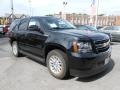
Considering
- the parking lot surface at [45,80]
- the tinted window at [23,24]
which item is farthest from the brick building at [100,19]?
the parking lot surface at [45,80]

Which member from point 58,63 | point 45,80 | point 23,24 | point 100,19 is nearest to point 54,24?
point 58,63

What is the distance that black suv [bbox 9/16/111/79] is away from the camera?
447cm

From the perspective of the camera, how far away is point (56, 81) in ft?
16.1

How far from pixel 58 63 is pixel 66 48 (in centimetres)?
61

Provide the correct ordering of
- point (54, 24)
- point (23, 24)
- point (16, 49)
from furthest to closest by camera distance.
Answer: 1. point (16, 49)
2. point (23, 24)
3. point (54, 24)

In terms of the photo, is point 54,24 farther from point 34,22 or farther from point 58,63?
point 58,63

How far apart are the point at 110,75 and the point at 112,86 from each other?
2.57ft

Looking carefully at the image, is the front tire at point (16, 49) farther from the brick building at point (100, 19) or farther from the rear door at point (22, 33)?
the brick building at point (100, 19)

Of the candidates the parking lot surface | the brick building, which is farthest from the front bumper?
the brick building

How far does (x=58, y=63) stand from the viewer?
16.4 ft

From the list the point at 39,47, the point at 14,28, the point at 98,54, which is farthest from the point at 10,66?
the point at 98,54

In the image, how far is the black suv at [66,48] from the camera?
14.7ft

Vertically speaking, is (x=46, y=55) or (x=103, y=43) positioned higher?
(x=103, y=43)

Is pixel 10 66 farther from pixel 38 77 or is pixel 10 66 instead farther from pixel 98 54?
pixel 98 54
